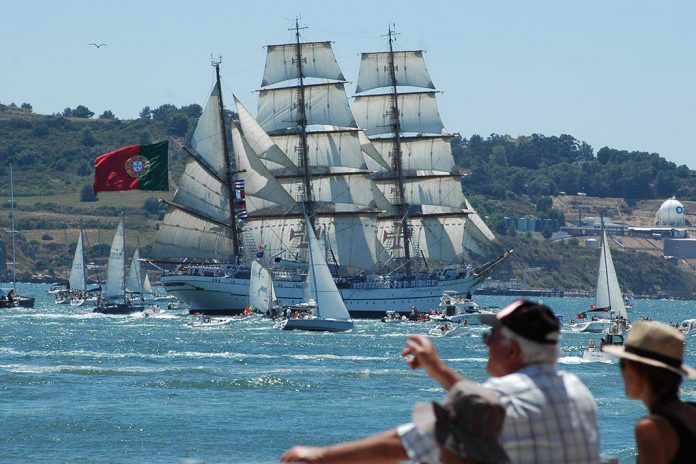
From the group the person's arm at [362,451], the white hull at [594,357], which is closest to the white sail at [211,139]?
the white hull at [594,357]

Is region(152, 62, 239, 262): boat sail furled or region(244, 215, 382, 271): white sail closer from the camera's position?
region(152, 62, 239, 262): boat sail furled

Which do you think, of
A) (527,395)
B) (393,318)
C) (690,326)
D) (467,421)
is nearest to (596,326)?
(690,326)

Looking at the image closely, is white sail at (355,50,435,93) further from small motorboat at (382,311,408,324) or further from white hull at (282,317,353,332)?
white hull at (282,317,353,332)

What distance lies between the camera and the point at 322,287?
7825 cm

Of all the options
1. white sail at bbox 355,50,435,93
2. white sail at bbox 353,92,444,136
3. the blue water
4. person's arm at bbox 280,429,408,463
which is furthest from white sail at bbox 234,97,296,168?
person's arm at bbox 280,429,408,463

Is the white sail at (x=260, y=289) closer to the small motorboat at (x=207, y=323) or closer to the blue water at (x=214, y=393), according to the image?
the small motorboat at (x=207, y=323)

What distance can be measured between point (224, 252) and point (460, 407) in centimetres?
9701

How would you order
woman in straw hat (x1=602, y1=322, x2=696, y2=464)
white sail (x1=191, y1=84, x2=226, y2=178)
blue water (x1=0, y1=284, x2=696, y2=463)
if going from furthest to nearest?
white sail (x1=191, y1=84, x2=226, y2=178)
blue water (x1=0, y1=284, x2=696, y2=463)
woman in straw hat (x1=602, y1=322, x2=696, y2=464)

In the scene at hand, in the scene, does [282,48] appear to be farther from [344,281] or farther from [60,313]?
[60,313]

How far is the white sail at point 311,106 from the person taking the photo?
105m

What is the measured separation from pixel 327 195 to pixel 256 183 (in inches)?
295

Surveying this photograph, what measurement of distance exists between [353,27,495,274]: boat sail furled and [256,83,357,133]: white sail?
15.7 feet

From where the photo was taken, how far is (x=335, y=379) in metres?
46.1

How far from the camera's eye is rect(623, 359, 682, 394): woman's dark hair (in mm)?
6523
